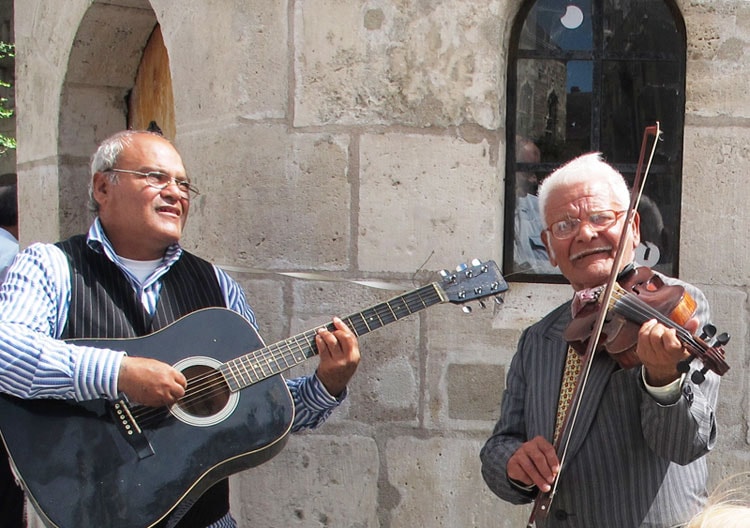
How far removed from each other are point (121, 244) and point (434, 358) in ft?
4.20

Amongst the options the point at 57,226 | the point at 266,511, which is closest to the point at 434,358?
the point at 266,511

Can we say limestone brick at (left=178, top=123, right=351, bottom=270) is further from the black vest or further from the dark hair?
the dark hair

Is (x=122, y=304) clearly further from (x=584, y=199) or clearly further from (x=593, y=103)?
(x=593, y=103)

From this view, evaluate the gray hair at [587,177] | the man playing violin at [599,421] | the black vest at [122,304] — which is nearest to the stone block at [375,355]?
the black vest at [122,304]

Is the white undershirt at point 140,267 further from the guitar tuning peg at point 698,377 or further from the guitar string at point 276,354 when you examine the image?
the guitar tuning peg at point 698,377

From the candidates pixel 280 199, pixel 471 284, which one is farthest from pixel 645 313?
pixel 280 199

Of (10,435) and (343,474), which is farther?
(343,474)

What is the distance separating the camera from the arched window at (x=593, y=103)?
120 inches

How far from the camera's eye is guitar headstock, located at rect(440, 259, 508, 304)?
2332mm

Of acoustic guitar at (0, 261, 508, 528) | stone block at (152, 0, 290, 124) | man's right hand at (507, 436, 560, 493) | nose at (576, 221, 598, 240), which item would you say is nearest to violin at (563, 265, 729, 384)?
nose at (576, 221, 598, 240)

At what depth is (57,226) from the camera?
4.31 metres

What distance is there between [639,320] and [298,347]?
3.13ft

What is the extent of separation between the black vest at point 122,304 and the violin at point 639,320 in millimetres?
1006

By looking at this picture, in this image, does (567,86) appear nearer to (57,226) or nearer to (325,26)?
(325,26)
